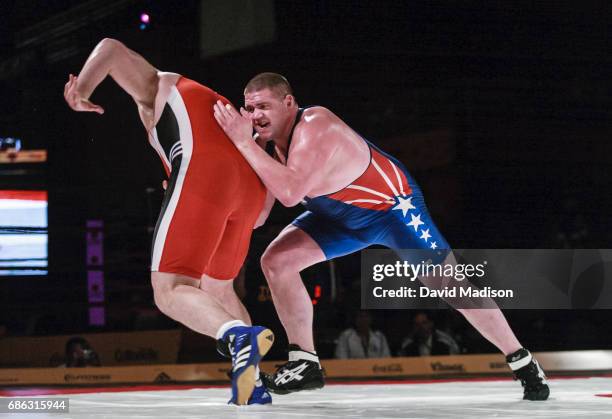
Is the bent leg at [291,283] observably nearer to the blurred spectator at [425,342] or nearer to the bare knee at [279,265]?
the bare knee at [279,265]

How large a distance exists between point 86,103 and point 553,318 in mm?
5883

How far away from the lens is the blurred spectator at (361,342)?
21.8 feet

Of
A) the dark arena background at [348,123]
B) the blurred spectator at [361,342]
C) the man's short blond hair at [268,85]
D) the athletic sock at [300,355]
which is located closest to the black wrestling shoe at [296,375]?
the athletic sock at [300,355]

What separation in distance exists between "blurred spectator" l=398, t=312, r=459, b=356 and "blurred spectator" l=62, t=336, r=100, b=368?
2263 millimetres

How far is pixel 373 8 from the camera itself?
7469mm

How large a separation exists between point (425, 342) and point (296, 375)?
3899mm

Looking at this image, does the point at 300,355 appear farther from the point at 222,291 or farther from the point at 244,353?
the point at 244,353

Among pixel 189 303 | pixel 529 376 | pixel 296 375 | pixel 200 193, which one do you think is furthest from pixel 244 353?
pixel 529 376

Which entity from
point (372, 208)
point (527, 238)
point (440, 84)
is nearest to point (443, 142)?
point (440, 84)

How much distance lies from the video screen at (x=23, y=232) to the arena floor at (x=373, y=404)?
10.4ft

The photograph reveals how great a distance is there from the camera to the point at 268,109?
9.32 ft

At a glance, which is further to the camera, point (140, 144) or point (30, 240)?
point (140, 144)

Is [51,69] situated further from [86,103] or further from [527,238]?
[86,103]

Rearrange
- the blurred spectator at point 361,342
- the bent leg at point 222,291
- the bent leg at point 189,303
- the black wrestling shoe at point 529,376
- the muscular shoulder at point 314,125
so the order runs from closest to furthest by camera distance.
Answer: the bent leg at point 189,303
the bent leg at point 222,291
the muscular shoulder at point 314,125
the black wrestling shoe at point 529,376
the blurred spectator at point 361,342
